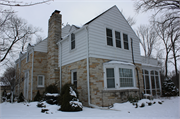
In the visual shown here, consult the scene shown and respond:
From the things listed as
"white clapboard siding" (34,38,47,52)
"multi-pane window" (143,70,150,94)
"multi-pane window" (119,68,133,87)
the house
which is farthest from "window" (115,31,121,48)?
"white clapboard siding" (34,38,47,52)

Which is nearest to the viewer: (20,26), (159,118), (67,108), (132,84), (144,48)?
(159,118)

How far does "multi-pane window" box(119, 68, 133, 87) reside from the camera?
9449 mm

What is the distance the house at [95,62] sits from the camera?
342 inches

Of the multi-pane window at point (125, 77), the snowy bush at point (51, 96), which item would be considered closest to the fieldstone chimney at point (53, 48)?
the snowy bush at point (51, 96)

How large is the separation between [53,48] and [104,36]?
16.8 feet

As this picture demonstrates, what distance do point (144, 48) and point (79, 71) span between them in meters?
22.6

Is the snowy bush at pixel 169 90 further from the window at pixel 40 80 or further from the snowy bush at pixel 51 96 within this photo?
the window at pixel 40 80

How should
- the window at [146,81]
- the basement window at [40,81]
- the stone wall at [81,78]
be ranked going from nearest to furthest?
the stone wall at [81,78] → the window at [146,81] → the basement window at [40,81]

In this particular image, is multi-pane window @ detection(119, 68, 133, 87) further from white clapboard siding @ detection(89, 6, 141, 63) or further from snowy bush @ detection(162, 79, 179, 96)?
snowy bush @ detection(162, 79, 179, 96)

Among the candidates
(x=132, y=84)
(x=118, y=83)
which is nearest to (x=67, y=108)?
(x=118, y=83)

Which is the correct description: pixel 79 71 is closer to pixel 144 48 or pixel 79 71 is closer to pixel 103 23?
pixel 103 23

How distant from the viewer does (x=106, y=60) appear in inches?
373

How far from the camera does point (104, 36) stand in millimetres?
9617

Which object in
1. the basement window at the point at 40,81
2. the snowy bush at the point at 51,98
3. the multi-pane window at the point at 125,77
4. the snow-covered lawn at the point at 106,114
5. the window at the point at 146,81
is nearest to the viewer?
the snow-covered lawn at the point at 106,114
